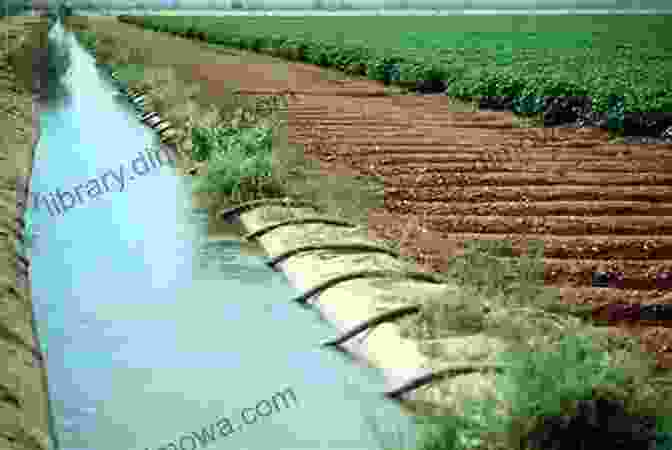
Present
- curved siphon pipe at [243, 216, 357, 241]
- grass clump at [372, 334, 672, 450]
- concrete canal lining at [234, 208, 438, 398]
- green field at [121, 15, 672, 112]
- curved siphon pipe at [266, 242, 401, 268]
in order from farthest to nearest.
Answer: green field at [121, 15, 672, 112] → curved siphon pipe at [243, 216, 357, 241] → curved siphon pipe at [266, 242, 401, 268] → concrete canal lining at [234, 208, 438, 398] → grass clump at [372, 334, 672, 450]

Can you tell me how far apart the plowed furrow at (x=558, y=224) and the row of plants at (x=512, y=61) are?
738 centimetres

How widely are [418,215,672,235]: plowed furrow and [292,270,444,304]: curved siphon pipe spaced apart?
6.56ft

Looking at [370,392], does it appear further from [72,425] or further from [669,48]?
[669,48]

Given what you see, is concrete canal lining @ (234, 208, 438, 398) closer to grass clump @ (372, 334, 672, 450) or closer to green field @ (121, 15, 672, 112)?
grass clump @ (372, 334, 672, 450)

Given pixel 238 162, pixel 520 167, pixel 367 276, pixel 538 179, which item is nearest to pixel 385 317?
pixel 367 276

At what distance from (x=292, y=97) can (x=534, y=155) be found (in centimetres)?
941

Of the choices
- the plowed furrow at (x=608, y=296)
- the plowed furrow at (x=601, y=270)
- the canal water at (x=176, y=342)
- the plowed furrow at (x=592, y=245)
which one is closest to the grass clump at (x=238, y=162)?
the canal water at (x=176, y=342)

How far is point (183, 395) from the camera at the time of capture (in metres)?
7.40

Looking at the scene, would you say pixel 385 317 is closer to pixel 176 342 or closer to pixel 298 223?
pixel 176 342

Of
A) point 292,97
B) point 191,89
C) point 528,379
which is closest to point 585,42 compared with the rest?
point 292,97

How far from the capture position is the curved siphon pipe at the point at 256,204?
11.9m

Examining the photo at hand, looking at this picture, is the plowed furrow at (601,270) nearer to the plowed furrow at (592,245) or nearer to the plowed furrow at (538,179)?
the plowed furrow at (592,245)

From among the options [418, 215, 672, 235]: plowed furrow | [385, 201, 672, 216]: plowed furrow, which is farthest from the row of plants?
[418, 215, 672, 235]: plowed furrow

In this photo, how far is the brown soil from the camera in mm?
9562
